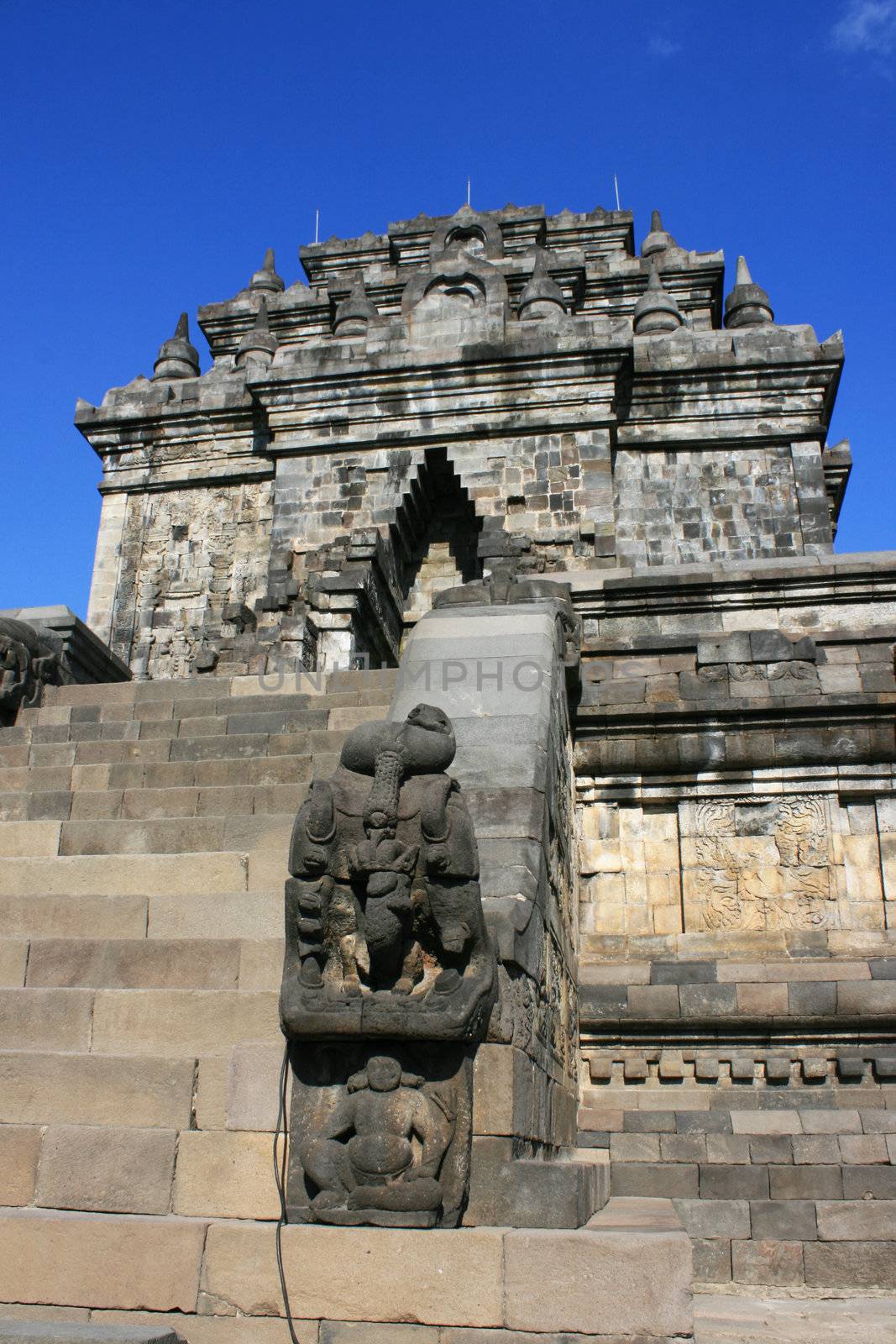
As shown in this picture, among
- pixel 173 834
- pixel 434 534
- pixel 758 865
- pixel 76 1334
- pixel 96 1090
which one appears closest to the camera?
pixel 76 1334

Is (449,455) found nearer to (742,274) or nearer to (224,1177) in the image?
(742,274)

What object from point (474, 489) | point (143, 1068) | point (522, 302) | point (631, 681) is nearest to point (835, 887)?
point (631, 681)

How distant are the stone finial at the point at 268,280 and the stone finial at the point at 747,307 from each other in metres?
9.52

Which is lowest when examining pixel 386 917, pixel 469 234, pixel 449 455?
pixel 386 917

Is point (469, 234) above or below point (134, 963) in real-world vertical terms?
above

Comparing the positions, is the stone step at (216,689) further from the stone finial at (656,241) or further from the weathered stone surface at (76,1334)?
the stone finial at (656,241)

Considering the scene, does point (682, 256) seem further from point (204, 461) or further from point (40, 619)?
point (40, 619)

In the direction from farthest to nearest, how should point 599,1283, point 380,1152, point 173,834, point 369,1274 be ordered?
point 173,834 → point 380,1152 → point 369,1274 → point 599,1283

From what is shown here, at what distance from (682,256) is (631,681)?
620 inches

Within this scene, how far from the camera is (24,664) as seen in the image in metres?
9.06

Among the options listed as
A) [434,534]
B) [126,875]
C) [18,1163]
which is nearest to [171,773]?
[126,875]

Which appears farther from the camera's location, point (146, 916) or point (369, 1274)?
point (146, 916)

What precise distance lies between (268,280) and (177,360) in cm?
537

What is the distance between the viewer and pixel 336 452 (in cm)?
1623
